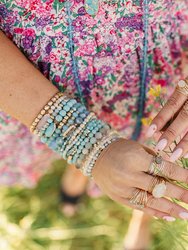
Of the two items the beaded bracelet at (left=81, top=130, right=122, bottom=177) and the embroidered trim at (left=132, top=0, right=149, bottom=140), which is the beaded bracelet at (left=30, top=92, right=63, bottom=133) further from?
the embroidered trim at (left=132, top=0, right=149, bottom=140)

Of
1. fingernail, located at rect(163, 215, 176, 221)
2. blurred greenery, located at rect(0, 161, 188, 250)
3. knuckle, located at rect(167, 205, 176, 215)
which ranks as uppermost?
knuckle, located at rect(167, 205, 176, 215)

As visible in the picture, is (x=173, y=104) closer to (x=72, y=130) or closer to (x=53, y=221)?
(x=72, y=130)

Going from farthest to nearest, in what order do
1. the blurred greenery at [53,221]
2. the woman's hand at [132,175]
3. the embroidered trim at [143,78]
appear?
the blurred greenery at [53,221] → the embroidered trim at [143,78] → the woman's hand at [132,175]

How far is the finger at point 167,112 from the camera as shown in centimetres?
101

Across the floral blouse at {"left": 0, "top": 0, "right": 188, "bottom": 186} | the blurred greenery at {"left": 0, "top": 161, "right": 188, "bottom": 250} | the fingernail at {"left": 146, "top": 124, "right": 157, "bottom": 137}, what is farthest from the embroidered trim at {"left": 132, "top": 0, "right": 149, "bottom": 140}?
the blurred greenery at {"left": 0, "top": 161, "right": 188, "bottom": 250}

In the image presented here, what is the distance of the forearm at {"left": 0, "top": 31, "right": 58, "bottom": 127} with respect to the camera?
1.00 meters

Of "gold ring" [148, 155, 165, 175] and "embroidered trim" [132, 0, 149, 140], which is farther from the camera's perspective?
"embroidered trim" [132, 0, 149, 140]

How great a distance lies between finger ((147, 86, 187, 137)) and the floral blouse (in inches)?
1.8

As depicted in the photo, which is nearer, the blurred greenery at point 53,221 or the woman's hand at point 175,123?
the woman's hand at point 175,123

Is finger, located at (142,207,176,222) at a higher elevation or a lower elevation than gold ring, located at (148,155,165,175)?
lower

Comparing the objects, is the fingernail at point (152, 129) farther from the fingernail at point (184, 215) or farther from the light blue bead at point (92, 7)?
the light blue bead at point (92, 7)

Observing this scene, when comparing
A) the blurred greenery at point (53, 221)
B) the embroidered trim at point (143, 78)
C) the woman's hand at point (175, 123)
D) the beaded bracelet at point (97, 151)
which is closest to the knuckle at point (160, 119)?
the woman's hand at point (175, 123)

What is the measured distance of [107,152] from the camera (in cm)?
97

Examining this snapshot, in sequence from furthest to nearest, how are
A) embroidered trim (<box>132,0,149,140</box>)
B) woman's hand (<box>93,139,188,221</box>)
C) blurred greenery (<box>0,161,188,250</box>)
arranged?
1. blurred greenery (<box>0,161,188,250</box>)
2. embroidered trim (<box>132,0,149,140</box>)
3. woman's hand (<box>93,139,188,221</box>)
